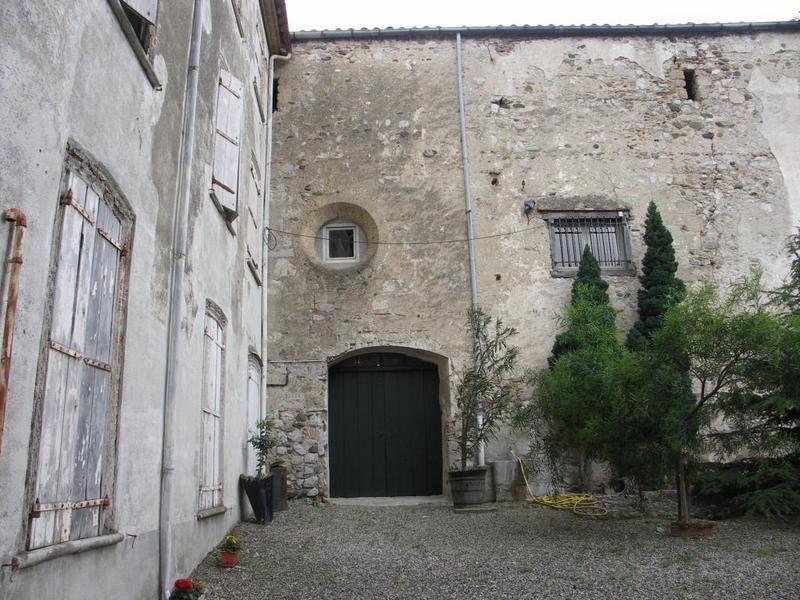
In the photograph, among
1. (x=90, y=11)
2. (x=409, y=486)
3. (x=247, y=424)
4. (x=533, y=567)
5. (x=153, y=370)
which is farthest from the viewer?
(x=409, y=486)

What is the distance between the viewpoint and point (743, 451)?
358 inches

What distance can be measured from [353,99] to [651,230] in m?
4.90

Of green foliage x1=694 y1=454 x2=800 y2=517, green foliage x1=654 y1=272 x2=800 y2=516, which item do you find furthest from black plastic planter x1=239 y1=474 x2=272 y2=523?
green foliage x1=694 y1=454 x2=800 y2=517

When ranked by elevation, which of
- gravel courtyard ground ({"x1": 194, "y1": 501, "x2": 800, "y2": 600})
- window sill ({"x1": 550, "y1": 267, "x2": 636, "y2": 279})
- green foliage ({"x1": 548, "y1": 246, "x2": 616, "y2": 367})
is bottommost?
gravel courtyard ground ({"x1": 194, "y1": 501, "x2": 800, "y2": 600})

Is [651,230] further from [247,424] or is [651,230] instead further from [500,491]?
[247,424]

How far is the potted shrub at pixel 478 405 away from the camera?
816cm

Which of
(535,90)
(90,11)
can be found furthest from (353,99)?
(90,11)

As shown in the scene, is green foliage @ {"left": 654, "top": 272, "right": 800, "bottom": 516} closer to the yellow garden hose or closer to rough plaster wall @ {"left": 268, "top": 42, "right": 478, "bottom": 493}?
the yellow garden hose

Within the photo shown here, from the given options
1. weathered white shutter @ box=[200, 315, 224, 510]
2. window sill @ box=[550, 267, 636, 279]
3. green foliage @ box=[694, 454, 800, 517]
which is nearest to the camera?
weathered white shutter @ box=[200, 315, 224, 510]

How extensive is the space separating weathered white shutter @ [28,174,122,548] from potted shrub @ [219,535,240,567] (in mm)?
1888

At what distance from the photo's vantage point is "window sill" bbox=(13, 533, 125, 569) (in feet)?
8.27

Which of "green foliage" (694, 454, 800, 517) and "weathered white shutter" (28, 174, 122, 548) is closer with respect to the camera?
"weathered white shutter" (28, 174, 122, 548)

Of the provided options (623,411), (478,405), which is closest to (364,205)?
(478,405)

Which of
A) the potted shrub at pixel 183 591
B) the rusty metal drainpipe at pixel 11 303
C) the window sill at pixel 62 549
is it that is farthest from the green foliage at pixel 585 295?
the rusty metal drainpipe at pixel 11 303
